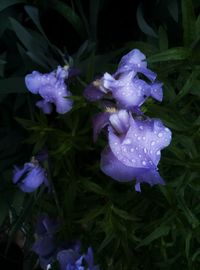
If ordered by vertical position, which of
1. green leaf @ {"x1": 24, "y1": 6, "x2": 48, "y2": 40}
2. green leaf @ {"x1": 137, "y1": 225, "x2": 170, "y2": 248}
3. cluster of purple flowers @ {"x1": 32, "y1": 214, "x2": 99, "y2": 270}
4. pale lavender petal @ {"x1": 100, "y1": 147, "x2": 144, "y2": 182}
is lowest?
cluster of purple flowers @ {"x1": 32, "y1": 214, "x2": 99, "y2": 270}

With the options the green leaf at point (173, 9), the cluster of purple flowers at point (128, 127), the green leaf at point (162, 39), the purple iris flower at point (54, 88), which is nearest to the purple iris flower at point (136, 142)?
the cluster of purple flowers at point (128, 127)

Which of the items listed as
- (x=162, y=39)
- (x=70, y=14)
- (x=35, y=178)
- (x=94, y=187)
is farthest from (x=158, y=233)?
(x=70, y=14)

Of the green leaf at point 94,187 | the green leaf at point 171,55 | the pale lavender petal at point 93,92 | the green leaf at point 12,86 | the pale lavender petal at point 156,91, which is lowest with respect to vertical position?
the green leaf at point 94,187

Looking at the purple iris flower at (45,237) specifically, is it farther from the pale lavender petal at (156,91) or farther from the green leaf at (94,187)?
the pale lavender petal at (156,91)

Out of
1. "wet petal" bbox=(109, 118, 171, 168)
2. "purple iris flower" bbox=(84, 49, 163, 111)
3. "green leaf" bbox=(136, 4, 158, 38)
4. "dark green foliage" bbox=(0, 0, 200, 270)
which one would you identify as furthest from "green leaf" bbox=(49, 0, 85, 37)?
"wet petal" bbox=(109, 118, 171, 168)

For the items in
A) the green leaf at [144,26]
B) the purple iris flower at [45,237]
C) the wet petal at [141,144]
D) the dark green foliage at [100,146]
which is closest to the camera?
the wet petal at [141,144]

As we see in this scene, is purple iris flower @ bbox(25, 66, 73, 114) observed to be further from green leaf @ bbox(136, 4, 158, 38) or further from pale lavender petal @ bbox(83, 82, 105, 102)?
green leaf @ bbox(136, 4, 158, 38)

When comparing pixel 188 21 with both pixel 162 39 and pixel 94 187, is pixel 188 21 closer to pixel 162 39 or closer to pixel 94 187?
pixel 162 39
